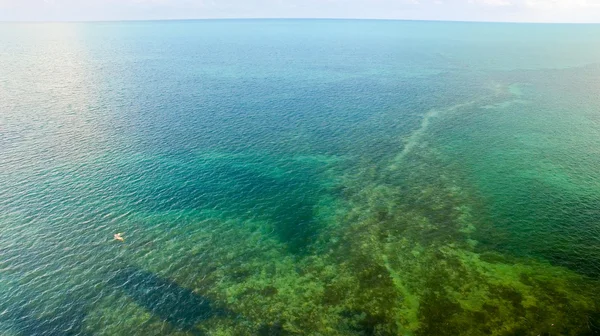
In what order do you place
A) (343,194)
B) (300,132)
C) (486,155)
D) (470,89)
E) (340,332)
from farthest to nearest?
(470,89), (300,132), (486,155), (343,194), (340,332)

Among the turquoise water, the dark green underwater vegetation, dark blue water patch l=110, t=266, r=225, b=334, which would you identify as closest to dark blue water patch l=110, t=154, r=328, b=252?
the turquoise water

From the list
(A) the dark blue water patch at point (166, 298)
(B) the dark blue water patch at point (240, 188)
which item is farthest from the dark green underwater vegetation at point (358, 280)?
(B) the dark blue water patch at point (240, 188)

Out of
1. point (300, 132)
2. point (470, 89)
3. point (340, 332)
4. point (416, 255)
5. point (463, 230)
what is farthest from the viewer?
point (470, 89)

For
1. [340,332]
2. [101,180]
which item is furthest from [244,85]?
[340,332]

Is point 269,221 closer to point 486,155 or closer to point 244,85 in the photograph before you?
point 486,155

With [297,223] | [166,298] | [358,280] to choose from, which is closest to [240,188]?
[297,223]

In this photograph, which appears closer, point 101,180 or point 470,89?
point 101,180
